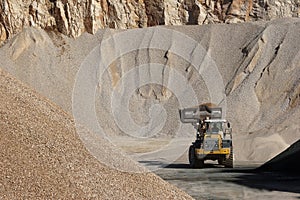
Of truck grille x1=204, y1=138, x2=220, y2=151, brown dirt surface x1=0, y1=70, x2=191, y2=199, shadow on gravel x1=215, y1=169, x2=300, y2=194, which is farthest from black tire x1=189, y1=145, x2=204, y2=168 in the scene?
brown dirt surface x1=0, y1=70, x2=191, y2=199

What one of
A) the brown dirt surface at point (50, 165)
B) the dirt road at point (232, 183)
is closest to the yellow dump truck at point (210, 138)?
the dirt road at point (232, 183)

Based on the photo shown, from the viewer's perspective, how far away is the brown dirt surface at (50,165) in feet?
27.7

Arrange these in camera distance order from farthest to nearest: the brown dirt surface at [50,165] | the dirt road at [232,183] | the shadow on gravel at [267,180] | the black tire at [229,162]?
the black tire at [229,162], the shadow on gravel at [267,180], the dirt road at [232,183], the brown dirt surface at [50,165]

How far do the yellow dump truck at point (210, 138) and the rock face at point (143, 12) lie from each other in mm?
27094

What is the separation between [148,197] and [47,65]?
110 ft

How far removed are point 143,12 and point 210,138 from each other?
3166 cm

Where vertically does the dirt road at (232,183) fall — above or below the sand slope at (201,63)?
above

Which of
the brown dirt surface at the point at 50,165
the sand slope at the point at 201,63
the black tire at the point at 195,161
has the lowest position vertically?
the sand slope at the point at 201,63

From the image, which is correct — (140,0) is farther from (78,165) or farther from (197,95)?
(78,165)

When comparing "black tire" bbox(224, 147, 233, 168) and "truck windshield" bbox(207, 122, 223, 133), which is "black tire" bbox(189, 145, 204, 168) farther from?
"truck windshield" bbox(207, 122, 223, 133)

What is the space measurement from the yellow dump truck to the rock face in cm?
→ 2709

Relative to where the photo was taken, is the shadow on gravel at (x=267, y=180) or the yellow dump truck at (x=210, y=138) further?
the yellow dump truck at (x=210, y=138)

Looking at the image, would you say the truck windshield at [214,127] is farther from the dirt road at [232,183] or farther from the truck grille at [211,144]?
the dirt road at [232,183]

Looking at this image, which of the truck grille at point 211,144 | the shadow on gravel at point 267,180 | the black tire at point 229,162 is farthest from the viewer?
the black tire at point 229,162
